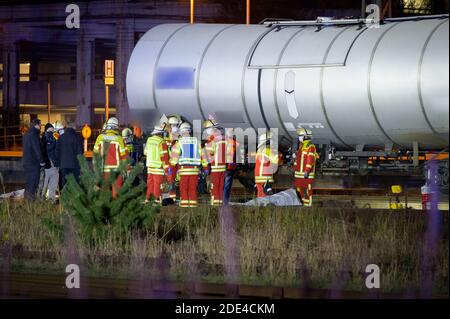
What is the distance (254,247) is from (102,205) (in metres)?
2.15

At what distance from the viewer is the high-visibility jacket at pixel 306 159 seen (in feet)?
61.2

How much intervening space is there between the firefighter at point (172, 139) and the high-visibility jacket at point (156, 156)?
23.6 inches

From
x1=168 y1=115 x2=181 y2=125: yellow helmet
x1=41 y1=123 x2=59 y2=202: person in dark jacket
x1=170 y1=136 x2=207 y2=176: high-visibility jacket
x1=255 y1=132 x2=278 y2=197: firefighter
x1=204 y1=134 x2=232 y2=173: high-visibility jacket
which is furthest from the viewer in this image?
x1=168 y1=115 x2=181 y2=125: yellow helmet

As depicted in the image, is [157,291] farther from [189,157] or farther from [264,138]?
[264,138]

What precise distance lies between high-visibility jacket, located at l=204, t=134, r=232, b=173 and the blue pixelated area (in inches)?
87.8

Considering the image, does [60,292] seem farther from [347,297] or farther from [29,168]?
[29,168]

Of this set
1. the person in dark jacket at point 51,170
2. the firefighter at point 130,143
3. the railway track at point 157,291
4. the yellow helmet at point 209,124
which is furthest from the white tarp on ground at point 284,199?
the railway track at point 157,291

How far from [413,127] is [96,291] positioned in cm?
955

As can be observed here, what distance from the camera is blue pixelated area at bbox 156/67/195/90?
20.8m

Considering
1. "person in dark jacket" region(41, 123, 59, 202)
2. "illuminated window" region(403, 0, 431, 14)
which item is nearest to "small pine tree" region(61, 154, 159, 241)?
"person in dark jacket" region(41, 123, 59, 202)

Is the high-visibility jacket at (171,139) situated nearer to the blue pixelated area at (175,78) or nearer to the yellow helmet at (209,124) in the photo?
the yellow helmet at (209,124)

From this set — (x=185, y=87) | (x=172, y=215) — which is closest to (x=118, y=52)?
(x=185, y=87)

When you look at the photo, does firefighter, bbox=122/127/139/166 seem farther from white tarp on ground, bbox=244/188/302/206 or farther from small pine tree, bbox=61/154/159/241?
small pine tree, bbox=61/154/159/241

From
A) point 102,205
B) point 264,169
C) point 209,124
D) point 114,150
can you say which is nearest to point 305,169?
point 264,169
